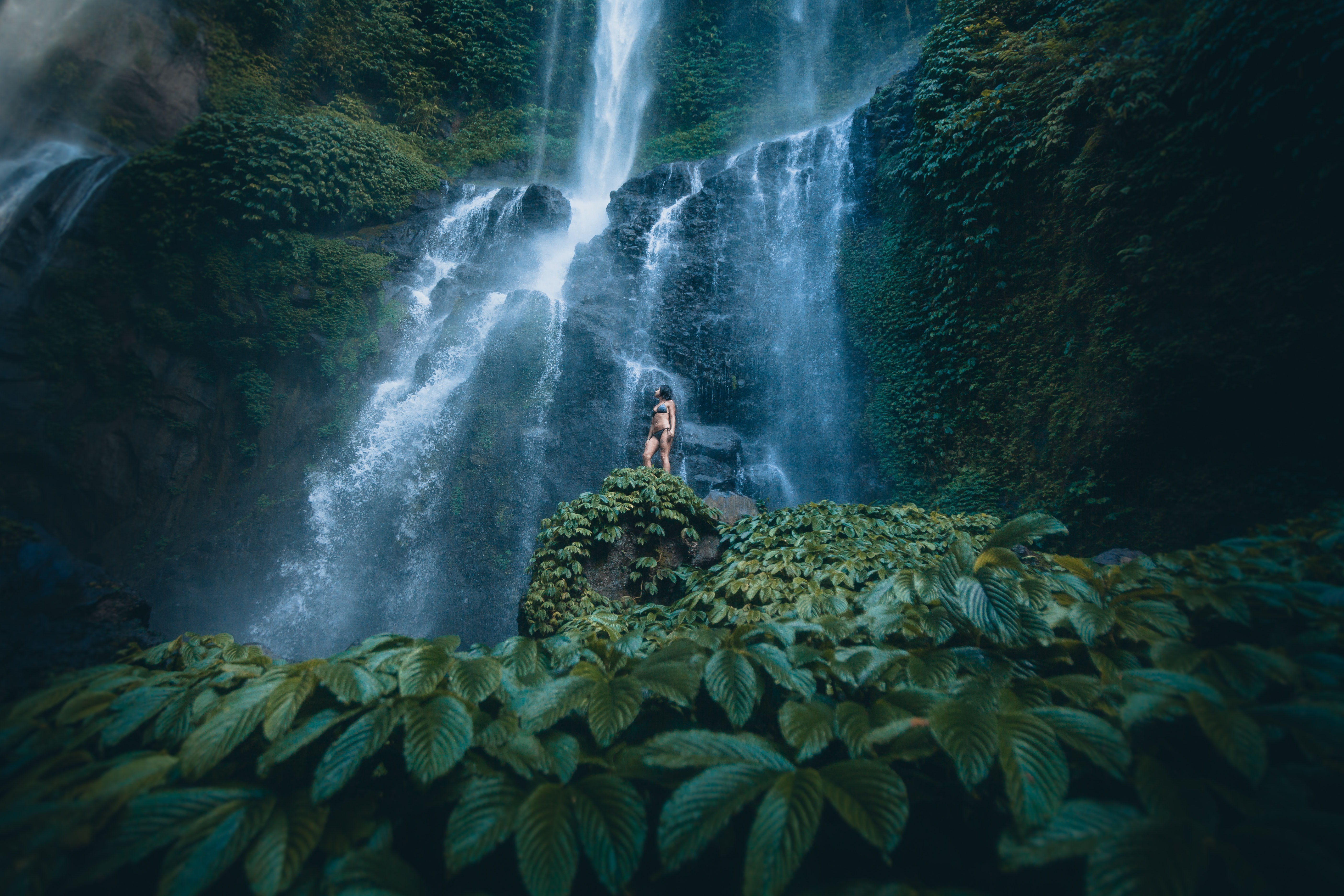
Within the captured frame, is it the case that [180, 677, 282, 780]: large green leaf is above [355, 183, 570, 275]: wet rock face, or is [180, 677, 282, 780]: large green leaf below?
below

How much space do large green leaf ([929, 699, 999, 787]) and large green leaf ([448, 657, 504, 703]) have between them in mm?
961

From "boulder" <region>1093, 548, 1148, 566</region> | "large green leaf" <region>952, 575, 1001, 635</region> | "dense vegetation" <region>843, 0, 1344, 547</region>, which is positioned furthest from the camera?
"boulder" <region>1093, 548, 1148, 566</region>

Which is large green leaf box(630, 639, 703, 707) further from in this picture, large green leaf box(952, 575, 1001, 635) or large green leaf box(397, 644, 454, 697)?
large green leaf box(952, 575, 1001, 635)

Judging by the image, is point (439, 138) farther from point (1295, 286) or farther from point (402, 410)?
point (1295, 286)

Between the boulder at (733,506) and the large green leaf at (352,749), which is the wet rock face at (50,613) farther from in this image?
the boulder at (733,506)

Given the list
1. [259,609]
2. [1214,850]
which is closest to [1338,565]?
[1214,850]

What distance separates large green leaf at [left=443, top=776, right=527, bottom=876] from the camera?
2.57ft

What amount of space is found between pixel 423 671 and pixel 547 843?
1.67 feet

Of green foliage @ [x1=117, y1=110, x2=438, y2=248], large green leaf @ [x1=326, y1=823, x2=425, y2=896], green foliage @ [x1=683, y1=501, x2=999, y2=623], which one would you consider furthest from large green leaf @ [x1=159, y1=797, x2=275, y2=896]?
green foliage @ [x1=117, y1=110, x2=438, y2=248]

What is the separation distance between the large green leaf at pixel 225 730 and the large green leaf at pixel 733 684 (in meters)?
0.95

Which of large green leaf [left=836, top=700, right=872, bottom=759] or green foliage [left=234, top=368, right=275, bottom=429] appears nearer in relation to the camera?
large green leaf [left=836, top=700, right=872, bottom=759]

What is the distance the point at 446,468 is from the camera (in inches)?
440

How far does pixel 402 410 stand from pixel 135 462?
18.8 feet

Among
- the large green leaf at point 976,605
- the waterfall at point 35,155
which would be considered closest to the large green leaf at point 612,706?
the large green leaf at point 976,605
